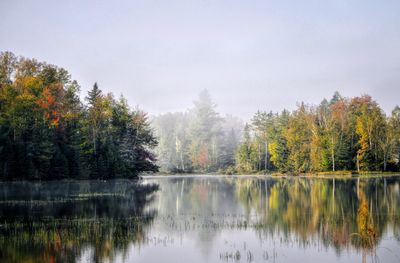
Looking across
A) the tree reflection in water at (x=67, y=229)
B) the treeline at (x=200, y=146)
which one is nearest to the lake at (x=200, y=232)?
the tree reflection in water at (x=67, y=229)

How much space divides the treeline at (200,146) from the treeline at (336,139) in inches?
641

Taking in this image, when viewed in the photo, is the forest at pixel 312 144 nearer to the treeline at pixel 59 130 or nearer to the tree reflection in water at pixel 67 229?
the treeline at pixel 59 130

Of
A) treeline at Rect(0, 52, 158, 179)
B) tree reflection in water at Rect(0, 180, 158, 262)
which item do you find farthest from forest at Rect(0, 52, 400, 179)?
tree reflection in water at Rect(0, 180, 158, 262)

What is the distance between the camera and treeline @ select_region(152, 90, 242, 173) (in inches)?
4540

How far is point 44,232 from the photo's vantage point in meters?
18.4

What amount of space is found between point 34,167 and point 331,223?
46.3 metres

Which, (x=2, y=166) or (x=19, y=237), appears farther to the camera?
(x=2, y=166)

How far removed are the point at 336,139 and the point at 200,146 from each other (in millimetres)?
42983

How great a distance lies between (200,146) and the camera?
117438 millimetres

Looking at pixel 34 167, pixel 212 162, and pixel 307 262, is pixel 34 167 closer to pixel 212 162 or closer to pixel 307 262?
pixel 307 262

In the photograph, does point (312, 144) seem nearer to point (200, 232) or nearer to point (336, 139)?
point (336, 139)

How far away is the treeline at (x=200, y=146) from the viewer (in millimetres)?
115312

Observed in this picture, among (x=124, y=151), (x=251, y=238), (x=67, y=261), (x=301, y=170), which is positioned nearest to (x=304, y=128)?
(x=301, y=170)

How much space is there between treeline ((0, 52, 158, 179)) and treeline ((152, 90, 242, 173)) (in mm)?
34663
